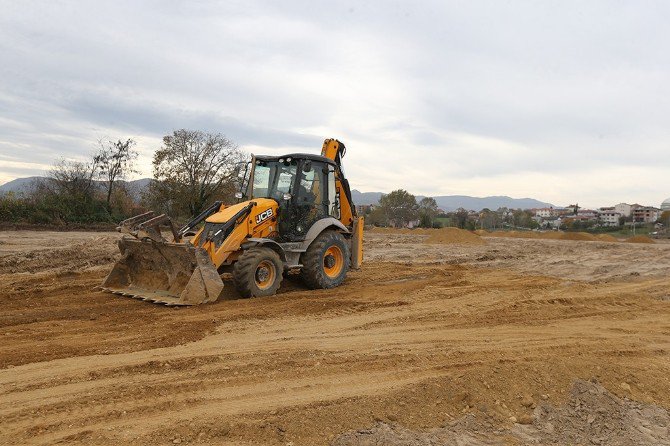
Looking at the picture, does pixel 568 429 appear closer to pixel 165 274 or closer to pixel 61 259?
pixel 165 274

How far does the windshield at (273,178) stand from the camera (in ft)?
30.5

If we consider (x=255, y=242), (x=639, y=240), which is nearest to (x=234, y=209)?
(x=255, y=242)

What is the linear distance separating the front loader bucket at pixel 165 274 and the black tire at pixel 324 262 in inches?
76.2

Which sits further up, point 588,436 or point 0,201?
point 0,201

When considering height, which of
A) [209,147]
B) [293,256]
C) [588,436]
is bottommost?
[588,436]

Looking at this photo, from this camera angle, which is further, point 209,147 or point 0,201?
point 209,147

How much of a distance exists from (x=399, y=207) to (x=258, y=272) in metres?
55.4

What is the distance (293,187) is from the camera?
9227mm

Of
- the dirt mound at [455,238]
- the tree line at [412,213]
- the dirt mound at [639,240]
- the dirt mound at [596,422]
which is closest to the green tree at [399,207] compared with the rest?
the tree line at [412,213]

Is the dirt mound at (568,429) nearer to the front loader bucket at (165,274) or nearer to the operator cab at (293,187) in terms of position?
the front loader bucket at (165,274)

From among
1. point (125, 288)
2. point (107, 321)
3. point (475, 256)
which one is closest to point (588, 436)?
point (107, 321)

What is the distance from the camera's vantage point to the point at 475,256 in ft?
58.3

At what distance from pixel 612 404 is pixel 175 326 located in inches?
189

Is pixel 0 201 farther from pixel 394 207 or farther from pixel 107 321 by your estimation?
pixel 394 207
